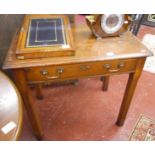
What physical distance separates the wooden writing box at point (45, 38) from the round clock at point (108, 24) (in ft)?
0.49

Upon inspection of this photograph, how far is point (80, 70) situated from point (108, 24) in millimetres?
314

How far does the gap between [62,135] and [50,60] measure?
71cm

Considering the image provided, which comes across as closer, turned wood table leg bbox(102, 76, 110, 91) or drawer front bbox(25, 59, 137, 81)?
drawer front bbox(25, 59, 137, 81)

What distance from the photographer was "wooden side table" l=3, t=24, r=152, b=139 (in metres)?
0.84

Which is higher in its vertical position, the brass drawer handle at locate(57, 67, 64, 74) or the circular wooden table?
the circular wooden table

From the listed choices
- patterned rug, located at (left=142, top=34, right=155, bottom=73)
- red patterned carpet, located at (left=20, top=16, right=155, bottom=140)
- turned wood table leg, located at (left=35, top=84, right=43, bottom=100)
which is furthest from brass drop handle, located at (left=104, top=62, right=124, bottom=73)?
patterned rug, located at (left=142, top=34, right=155, bottom=73)

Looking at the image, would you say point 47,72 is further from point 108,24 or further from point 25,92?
point 108,24

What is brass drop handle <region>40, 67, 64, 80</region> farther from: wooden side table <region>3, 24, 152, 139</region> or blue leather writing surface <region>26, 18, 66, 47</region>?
blue leather writing surface <region>26, 18, 66, 47</region>

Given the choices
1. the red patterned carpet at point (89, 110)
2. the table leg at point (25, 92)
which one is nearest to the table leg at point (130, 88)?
the red patterned carpet at point (89, 110)

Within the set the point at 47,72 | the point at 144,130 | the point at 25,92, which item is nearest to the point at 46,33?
the point at 47,72

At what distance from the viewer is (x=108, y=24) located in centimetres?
97

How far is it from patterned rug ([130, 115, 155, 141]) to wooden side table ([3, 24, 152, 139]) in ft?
1.67
